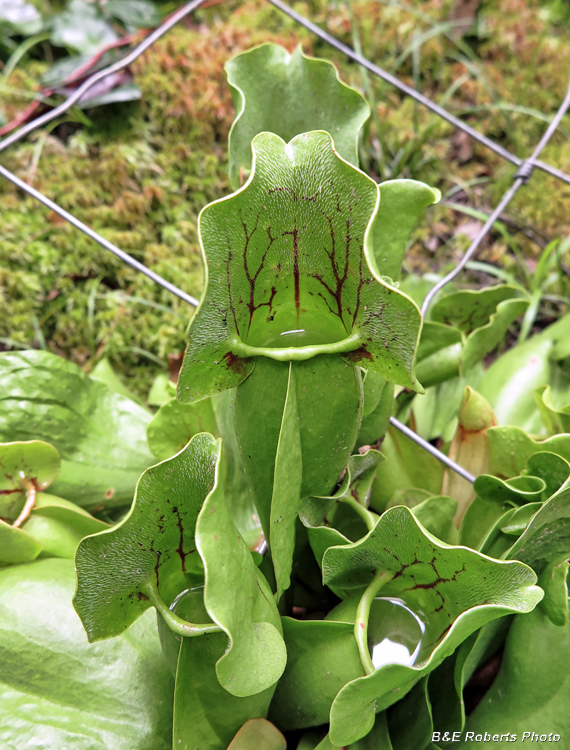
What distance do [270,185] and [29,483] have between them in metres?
0.48

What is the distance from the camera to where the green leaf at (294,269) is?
16.5 inches

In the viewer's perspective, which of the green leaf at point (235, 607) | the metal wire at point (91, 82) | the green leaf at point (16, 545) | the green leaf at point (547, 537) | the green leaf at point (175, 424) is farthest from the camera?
the metal wire at point (91, 82)

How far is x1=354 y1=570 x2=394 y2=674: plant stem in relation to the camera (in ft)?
1.61

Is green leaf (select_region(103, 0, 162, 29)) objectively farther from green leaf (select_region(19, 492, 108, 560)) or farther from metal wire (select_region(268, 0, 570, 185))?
green leaf (select_region(19, 492, 108, 560))

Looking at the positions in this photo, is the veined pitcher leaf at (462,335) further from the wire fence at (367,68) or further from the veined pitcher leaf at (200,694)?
the veined pitcher leaf at (200,694)

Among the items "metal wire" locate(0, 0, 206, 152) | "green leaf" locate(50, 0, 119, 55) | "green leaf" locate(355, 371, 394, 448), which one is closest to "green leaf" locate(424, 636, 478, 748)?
"green leaf" locate(355, 371, 394, 448)

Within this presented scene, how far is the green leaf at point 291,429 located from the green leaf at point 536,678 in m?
0.25

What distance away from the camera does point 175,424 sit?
74 cm

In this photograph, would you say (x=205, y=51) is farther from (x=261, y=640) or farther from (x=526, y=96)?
(x=261, y=640)

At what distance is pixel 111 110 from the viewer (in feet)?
4.56

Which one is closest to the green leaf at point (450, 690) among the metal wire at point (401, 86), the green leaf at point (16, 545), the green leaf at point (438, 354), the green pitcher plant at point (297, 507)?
the green pitcher plant at point (297, 507)

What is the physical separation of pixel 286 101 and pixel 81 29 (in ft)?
3.54

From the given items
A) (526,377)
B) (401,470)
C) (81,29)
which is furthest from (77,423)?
(81,29)

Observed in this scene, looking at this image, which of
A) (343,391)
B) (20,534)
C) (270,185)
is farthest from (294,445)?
(20,534)
